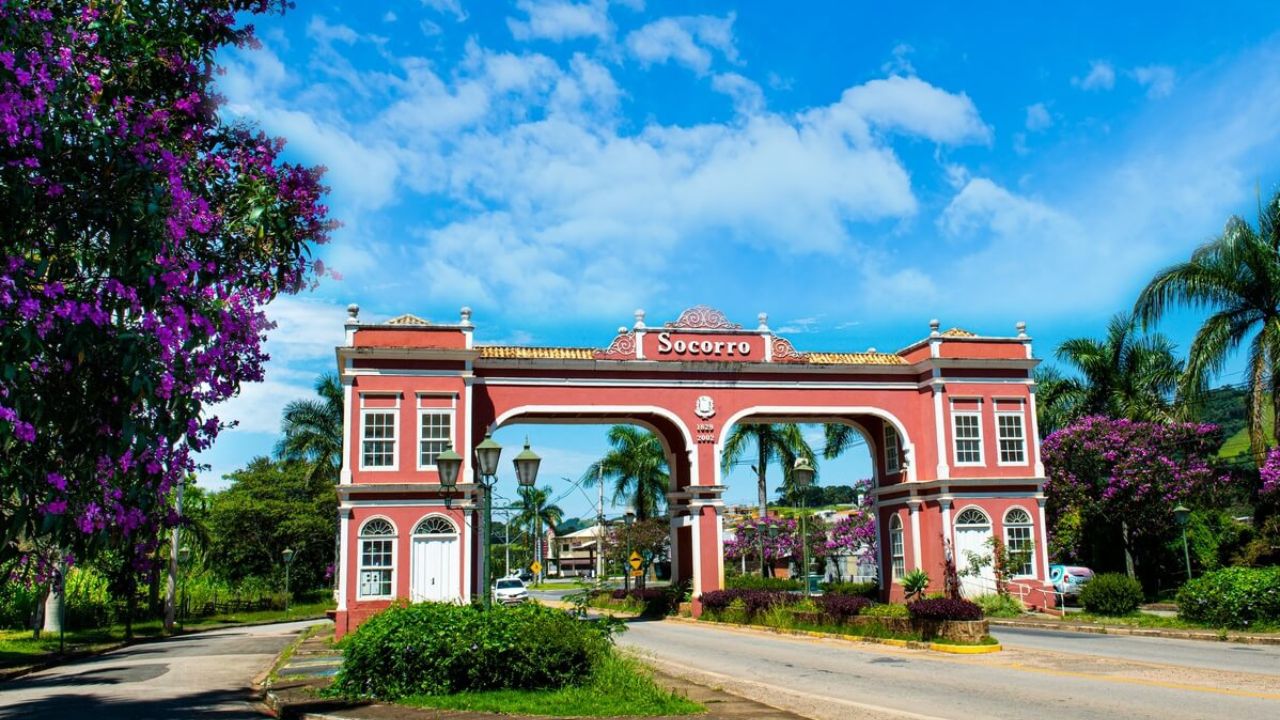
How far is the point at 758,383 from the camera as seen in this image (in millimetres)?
31344

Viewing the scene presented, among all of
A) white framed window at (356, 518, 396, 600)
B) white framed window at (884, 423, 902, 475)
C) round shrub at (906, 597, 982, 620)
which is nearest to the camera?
round shrub at (906, 597, 982, 620)

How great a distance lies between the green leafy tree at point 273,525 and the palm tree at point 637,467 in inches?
550

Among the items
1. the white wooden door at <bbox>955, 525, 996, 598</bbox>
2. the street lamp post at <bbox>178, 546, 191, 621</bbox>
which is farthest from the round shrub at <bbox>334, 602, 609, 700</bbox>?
the street lamp post at <bbox>178, 546, 191, 621</bbox>

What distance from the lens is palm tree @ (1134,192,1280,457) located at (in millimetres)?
25578

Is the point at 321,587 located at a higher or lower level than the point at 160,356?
lower

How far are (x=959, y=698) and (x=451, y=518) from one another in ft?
58.1

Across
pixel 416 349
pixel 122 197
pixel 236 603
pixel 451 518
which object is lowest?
pixel 236 603

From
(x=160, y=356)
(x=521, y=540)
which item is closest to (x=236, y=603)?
(x=160, y=356)

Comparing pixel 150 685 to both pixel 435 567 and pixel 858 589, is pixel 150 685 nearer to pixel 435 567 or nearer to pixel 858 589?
pixel 435 567

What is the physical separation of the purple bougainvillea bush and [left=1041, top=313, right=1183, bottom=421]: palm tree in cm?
3476

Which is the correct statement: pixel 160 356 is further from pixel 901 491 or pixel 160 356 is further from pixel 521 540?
pixel 521 540

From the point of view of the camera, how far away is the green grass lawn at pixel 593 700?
10133mm

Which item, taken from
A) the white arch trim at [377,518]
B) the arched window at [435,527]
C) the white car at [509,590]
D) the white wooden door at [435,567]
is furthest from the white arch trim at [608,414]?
the white car at [509,590]

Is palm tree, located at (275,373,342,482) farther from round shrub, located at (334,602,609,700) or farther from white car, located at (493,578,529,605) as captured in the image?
round shrub, located at (334,602,609,700)
